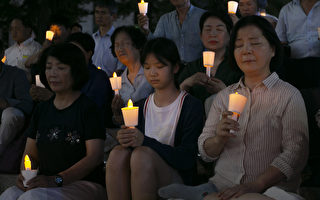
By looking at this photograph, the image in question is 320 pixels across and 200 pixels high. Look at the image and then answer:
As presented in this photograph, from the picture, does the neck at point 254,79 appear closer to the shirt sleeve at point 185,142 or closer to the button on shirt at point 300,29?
the shirt sleeve at point 185,142

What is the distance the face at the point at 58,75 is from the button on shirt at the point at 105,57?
2.22 meters

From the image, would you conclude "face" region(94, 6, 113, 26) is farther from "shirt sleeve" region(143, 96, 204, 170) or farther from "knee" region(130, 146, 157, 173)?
"knee" region(130, 146, 157, 173)

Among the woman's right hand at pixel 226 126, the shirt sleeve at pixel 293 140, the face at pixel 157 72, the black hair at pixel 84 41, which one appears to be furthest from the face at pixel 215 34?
the woman's right hand at pixel 226 126

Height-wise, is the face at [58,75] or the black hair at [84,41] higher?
the black hair at [84,41]

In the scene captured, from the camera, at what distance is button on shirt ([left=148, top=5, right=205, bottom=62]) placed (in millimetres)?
5250

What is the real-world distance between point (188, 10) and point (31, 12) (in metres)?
6.05

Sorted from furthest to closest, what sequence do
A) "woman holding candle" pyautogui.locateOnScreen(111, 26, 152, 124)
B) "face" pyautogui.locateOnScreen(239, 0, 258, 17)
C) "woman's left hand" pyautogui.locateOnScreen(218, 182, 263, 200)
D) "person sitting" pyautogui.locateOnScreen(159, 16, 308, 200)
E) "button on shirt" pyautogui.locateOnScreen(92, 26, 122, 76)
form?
"button on shirt" pyautogui.locateOnScreen(92, 26, 122, 76)
"face" pyautogui.locateOnScreen(239, 0, 258, 17)
"woman holding candle" pyautogui.locateOnScreen(111, 26, 152, 124)
"person sitting" pyautogui.locateOnScreen(159, 16, 308, 200)
"woman's left hand" pyautogui.locateOnScreen(218, 182, 263, 200)

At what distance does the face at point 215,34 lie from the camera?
4016mm

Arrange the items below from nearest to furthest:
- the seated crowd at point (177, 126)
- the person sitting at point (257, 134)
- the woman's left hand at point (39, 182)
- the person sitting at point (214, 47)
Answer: the person sitting at point (257, 134), the seated crowd at point (177, 126), the woman's left hand at point (39, 182), the person sitting at point (214, 47)

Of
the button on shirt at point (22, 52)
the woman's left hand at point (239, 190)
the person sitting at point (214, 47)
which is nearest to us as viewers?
the woman's left hand at point (239, 190)

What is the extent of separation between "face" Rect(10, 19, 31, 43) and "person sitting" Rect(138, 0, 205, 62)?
2338 millimetres

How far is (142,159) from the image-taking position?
2.57 m

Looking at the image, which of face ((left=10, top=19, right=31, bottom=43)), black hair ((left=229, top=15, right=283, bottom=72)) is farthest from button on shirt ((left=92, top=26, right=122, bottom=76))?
black hair ((left=229, top=15, right=283, bottom=72))

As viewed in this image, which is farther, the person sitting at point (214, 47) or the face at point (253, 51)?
the person sitting at point (214, 47)
